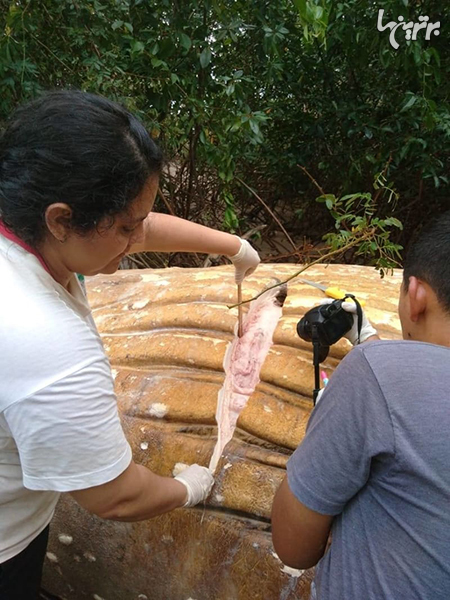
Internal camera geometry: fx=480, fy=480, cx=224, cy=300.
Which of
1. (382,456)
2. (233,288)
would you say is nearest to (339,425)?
(382,456)

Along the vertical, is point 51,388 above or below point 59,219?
below

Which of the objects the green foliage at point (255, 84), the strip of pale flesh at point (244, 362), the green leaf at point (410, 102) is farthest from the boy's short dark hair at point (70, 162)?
the green leaf at point (410, 102)

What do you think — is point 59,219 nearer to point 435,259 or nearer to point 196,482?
point 435,259

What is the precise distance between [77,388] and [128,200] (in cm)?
38

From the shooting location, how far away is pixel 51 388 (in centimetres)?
87

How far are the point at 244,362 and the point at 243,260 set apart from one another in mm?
413

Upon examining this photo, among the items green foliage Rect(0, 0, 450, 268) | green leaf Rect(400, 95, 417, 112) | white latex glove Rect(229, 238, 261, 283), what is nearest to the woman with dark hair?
white latex glove Rect(229, 238, 261, 283)

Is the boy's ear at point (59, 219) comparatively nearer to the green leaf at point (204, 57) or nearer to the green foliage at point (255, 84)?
the green foliage at point (255, 84)

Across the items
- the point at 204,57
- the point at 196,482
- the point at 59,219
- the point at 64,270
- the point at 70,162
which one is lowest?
the point at 196,482

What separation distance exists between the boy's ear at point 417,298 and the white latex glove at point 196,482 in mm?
780

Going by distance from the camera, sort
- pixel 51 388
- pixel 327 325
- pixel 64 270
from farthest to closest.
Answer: pixel 327 325, pixel 64 270, pixel 51 388

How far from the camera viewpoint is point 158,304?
6.77 feet

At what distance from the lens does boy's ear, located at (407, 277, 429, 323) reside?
96 cm

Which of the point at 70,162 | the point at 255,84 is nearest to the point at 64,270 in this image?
the point at 70,162
